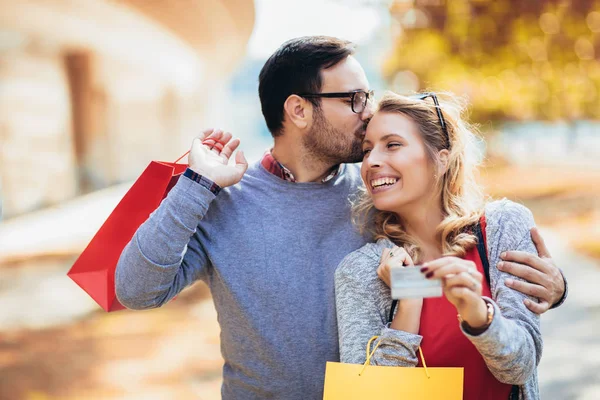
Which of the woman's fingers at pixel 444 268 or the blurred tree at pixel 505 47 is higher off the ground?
the blurred tree at pixel 505 47

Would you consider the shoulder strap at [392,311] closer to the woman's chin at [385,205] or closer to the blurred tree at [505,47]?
the woman's chin at [385,205]

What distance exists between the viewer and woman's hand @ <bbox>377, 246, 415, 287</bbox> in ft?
5.83

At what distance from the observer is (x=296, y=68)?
229 centimetres

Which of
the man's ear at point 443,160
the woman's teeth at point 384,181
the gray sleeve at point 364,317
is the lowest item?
the gray sleeve at point 364,317

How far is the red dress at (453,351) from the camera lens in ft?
5.76

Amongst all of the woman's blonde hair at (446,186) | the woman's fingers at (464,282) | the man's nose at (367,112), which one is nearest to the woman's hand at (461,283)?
the woman's fingers at (464,282)

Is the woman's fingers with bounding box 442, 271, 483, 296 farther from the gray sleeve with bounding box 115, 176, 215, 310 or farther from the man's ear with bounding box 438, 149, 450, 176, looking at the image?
the gray sleeve with bounding box 115, 176, 215, 310

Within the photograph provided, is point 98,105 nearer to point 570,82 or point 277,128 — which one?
point 277,128

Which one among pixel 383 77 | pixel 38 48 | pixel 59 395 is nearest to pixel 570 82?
pixel 383 77

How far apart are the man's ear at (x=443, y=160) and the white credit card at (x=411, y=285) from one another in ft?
2.35

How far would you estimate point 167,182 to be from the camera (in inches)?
83.4

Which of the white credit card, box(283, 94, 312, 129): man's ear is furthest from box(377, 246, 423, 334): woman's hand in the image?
box(283, 94, 312, 129): man's ear

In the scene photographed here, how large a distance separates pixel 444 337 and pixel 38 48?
7362 mm

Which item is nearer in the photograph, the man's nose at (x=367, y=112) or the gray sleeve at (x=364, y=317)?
the gray sleeve at (x=364, y=317)
